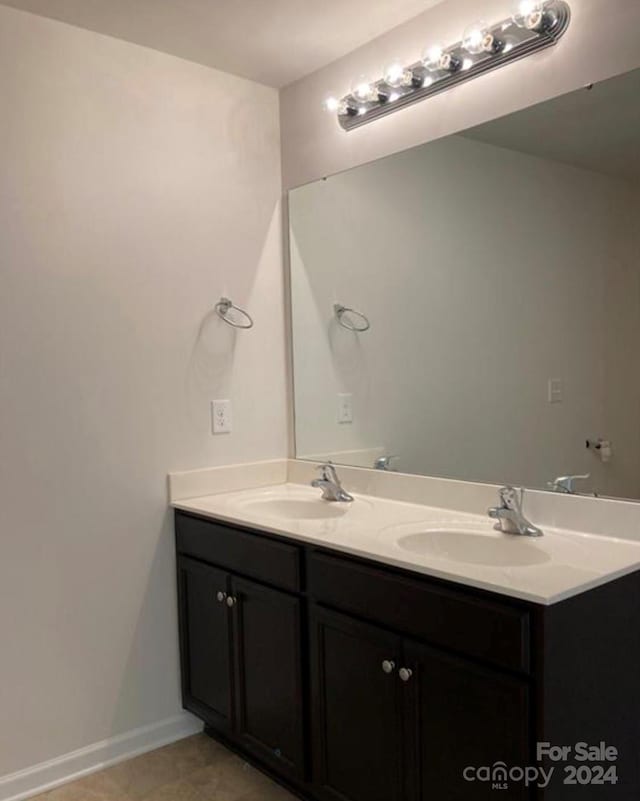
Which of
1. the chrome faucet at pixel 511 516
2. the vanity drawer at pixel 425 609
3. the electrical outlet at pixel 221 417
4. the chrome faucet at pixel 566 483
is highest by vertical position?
the electrical outlet at pixel 221 417

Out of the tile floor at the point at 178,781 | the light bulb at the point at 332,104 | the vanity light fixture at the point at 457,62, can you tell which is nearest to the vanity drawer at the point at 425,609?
the tile floor at the point at 178,781

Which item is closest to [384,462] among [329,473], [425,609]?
[329,473]

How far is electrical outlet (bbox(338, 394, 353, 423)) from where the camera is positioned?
2650 millimetres

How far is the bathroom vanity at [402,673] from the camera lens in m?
1.43

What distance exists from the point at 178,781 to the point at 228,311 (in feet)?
5.28

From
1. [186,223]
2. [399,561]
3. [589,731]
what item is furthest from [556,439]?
[186,223]

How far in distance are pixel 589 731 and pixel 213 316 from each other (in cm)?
178

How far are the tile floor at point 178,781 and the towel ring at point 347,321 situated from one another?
156cm

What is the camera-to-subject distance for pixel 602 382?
1871 millimetres

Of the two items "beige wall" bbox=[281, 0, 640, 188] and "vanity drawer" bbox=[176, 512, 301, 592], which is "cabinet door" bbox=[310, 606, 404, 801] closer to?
"vanity drawer" bbox=[176, 512, 301, 592]

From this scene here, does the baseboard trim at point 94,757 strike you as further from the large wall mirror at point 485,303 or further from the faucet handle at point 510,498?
the faucet handle at point 510,498

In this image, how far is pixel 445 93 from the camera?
216 centimetres

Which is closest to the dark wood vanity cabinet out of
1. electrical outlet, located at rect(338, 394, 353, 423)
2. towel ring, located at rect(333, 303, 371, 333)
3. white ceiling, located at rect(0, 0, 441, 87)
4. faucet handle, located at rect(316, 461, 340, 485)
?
faucet handle, located at rect(316, 461, 340, 485)

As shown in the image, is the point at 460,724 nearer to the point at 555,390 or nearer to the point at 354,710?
the point at 354,710
